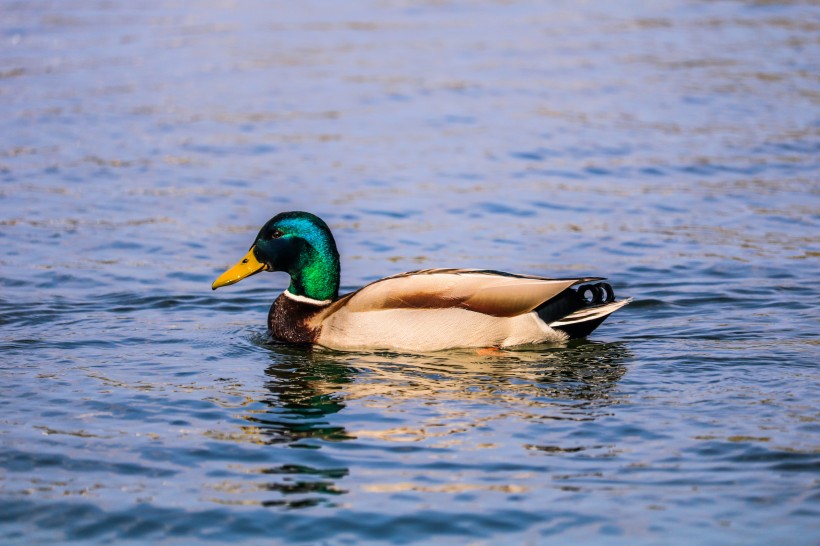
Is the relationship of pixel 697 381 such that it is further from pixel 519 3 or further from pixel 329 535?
pixel 519 3

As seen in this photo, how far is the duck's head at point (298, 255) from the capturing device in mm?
9578

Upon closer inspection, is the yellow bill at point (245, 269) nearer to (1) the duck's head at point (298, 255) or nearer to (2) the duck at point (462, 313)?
(1) the duck's head at point (298, 255)

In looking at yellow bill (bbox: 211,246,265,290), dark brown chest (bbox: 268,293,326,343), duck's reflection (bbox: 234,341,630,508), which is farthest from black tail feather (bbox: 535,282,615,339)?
yellow bill (bbox: 211,246,265,290)

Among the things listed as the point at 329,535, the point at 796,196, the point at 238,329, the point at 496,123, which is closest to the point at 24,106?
the point at 496,123

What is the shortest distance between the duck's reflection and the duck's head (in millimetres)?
569

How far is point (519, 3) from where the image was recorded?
2484 cm

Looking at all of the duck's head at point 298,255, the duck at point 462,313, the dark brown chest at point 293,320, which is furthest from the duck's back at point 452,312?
the duck's head at point 298,255

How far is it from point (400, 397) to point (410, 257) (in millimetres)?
3985

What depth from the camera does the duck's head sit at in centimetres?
958

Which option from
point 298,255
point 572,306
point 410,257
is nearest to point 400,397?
point 572,306

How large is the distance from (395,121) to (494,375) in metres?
8.64

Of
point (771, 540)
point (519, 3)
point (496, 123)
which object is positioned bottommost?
point (771, 540)

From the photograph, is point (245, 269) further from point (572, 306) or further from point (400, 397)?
point (572, 306)

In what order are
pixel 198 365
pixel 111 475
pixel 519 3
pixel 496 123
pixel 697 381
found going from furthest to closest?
1. pixel 519 3
2. pixel 496 123
3. pixel 198 365
4. pixel 697 381
5. pixel 111 475
